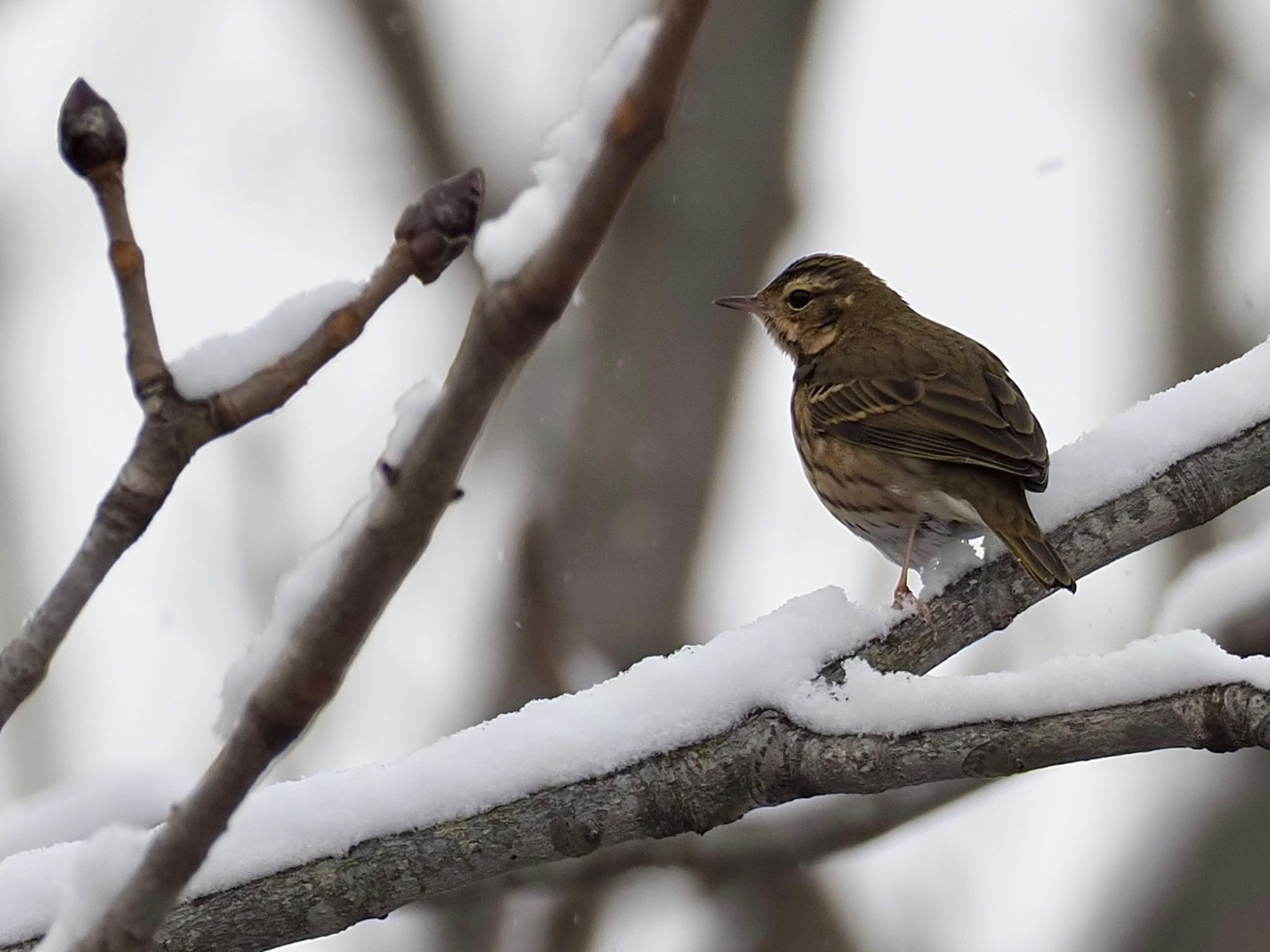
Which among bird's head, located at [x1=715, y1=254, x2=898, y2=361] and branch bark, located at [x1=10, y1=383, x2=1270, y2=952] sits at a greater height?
bird's head, located at [x1=715, y1=254, x2=898, y2=361]

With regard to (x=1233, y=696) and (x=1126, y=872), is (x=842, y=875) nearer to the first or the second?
(x=1126, y=872)

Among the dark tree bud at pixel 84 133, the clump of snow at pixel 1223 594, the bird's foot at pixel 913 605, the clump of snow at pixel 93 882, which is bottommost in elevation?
the clump of snow at pixel 93 882

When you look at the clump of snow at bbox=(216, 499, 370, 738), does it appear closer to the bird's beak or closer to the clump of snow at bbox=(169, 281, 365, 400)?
the clump of snow at bbox=(169, 281, 365, 400)

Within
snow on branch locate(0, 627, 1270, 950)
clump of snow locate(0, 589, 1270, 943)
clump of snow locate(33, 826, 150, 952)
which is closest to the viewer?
clump of snow locate(33, 826, 150, 952)

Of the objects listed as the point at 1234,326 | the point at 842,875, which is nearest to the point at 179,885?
the point at 842,875

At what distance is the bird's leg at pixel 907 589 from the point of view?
13.9 ft

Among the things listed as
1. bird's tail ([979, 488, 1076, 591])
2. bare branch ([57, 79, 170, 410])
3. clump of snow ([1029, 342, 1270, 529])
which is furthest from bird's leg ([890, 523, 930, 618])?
bare branch ([57, 79, 170, 410])

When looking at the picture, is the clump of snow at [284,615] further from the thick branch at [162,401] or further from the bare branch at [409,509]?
the thick branch at [162,401]

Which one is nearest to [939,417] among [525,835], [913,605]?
[913,605]

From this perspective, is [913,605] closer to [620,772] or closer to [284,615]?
[620,772]

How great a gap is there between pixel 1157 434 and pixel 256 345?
3264 mm

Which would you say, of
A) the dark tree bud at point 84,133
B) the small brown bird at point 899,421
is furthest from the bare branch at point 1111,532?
the dark tree bud at point 84,133

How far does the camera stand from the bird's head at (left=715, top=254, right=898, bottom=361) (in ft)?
23.3

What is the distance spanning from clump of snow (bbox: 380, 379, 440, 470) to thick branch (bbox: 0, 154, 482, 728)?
0.17m
